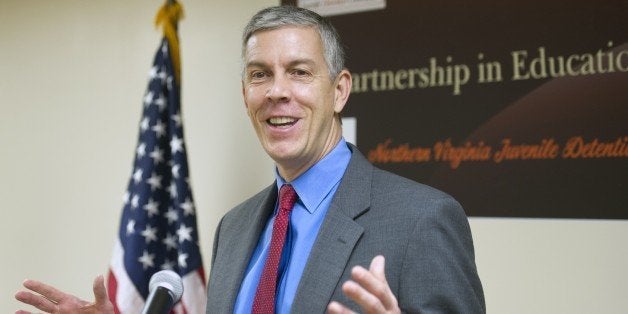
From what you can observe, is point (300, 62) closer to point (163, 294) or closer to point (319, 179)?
point (319, 179)

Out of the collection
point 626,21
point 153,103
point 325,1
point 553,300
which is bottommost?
point 553,300

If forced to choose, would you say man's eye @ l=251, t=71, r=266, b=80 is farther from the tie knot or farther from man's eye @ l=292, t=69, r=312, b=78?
the tie knot

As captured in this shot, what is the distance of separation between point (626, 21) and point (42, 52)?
2786 mm

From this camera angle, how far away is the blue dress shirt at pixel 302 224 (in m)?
1.39

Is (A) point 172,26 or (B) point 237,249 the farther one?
(A) point 172,26

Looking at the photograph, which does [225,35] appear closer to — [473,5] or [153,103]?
[153,103]

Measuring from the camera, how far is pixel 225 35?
9.98ft

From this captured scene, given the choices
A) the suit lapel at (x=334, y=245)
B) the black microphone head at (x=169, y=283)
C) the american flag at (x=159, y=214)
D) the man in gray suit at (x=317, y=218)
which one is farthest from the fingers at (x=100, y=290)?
the american flag at (x=159, y=214)

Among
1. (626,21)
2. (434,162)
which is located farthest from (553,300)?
(626,21)

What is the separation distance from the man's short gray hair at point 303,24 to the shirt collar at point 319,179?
0.19 meters

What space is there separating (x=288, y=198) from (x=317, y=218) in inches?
3.5

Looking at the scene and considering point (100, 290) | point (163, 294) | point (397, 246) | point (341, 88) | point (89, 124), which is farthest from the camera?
point (89, 124)

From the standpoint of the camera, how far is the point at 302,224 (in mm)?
1455

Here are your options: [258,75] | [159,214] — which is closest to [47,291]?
[258,75]
